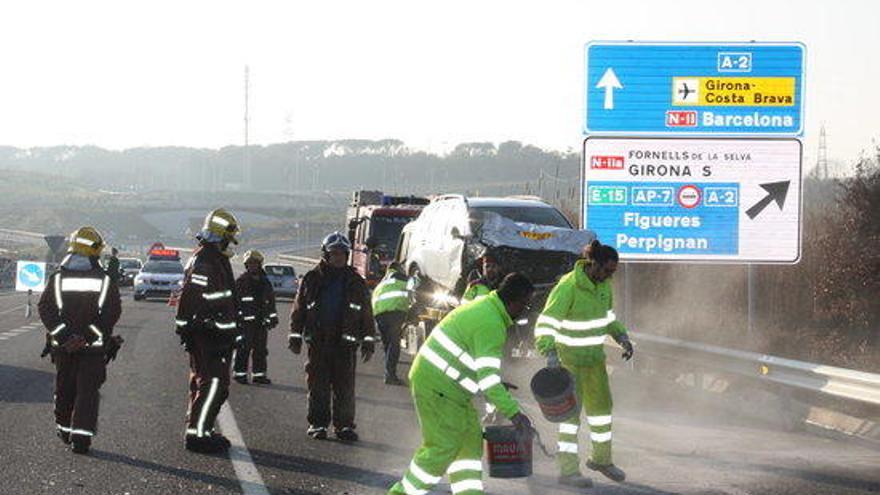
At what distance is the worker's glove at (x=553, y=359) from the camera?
33.2 feet

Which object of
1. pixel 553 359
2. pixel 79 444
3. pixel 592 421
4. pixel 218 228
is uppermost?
pixel 218 228

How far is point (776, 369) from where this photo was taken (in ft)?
48.0

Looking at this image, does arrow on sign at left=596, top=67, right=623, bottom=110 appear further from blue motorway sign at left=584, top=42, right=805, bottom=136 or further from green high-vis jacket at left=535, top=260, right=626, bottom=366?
green high-vis jacket at left=535, top=260, right=626, bottom=366

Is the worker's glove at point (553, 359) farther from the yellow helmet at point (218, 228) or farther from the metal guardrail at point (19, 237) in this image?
the metal guardrail at point (19, 237)

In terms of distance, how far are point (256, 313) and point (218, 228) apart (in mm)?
6296

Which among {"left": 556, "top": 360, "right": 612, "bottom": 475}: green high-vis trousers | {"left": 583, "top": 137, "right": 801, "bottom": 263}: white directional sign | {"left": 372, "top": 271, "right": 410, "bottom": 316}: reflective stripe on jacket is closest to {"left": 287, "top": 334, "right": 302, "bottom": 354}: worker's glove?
{"left": 556, "top": 360, "right": 612, "bottom": 475}: green high-vis trousers

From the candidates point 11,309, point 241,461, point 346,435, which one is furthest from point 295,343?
point 11,309

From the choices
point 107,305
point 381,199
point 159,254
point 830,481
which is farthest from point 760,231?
point 159,254

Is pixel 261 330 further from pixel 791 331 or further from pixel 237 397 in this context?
pixel 791 331

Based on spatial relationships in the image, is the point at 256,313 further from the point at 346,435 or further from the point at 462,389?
the point at 462,389

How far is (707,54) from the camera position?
2072cm

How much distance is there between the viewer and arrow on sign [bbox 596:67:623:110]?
20.9 metres

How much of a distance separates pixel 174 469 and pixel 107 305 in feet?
6.44

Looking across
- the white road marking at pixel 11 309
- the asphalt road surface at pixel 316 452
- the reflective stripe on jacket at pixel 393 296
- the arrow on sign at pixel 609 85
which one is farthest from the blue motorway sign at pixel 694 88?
the white road marking at pixel 11 309
